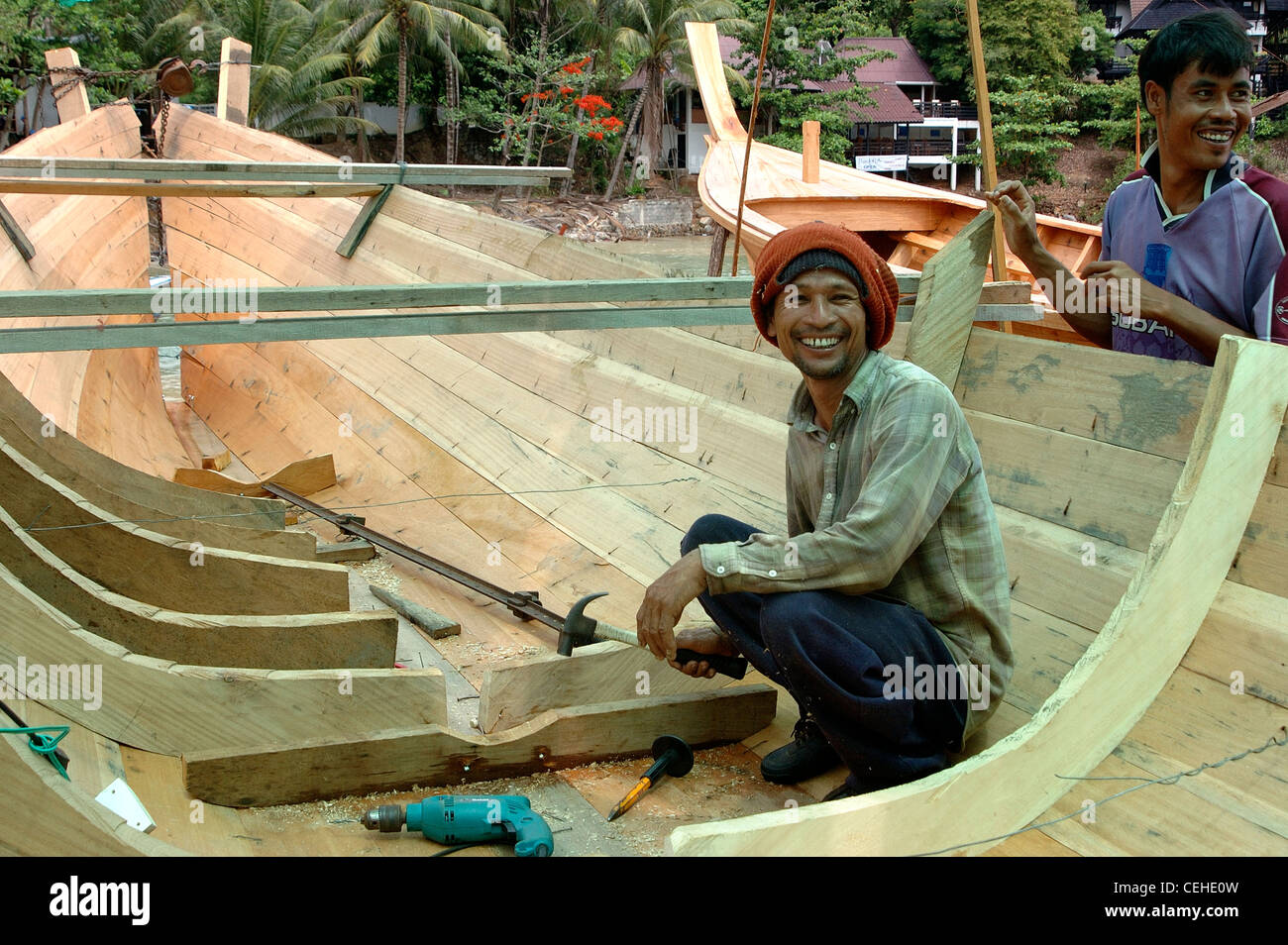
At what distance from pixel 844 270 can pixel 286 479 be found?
130 inches

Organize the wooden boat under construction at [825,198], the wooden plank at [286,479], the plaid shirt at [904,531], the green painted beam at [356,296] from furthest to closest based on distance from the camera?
the wooden boat under construction at [825,198], the wooden plank at [286,479], the green painted beam at [356,296], the plaid shirt at [904,531]

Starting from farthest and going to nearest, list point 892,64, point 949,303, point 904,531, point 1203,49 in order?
point 892,64, point 949,303, point 1203,49, point 904,531

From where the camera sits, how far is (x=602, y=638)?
2.54m

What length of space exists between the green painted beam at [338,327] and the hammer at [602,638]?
79 centimetres

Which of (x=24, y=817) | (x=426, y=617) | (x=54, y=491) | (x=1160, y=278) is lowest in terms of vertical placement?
(x=426, y=617)

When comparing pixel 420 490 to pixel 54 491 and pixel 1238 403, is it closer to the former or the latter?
pixel 54 491

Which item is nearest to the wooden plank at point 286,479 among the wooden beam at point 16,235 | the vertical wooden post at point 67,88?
the wooden beam at point 16,235

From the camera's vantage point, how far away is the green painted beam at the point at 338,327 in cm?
238

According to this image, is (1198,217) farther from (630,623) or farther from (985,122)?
(630,623)

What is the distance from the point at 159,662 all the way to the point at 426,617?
49.5 inches

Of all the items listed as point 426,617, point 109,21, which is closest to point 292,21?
point 109,21

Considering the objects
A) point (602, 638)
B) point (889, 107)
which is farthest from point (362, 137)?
point (602, 638)

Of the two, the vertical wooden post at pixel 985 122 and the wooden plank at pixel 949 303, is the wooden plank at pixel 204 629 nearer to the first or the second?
the wooden plank at pixel 949 303
